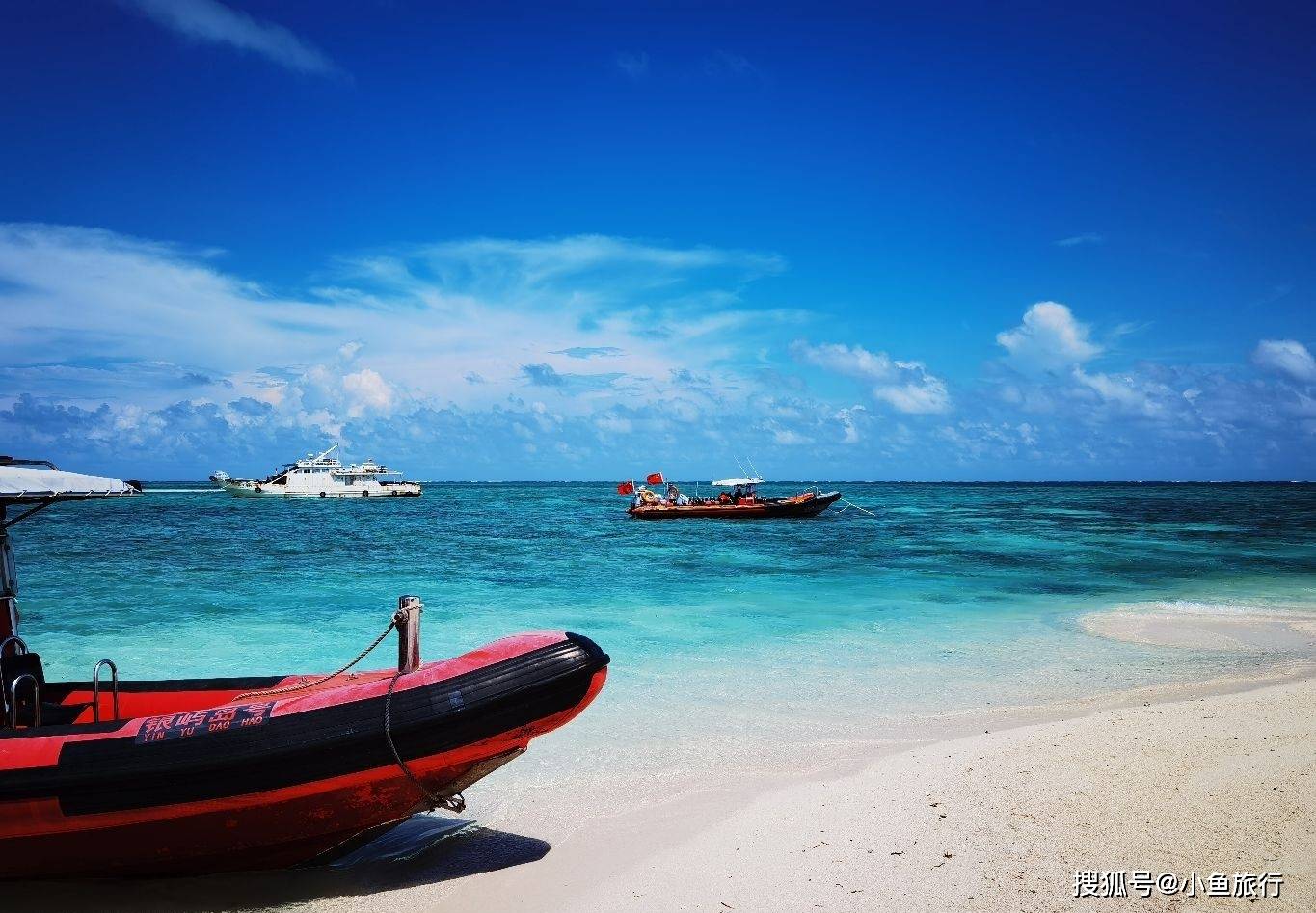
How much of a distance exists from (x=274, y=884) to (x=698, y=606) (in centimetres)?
1272

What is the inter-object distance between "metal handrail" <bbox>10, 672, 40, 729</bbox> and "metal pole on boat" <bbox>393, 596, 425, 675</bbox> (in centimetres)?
244

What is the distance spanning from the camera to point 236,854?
4871 millimetres

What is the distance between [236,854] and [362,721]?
3.95 ft

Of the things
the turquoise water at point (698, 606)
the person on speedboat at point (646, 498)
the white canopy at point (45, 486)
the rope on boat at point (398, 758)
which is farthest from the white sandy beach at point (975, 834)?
the person on speedboat at point (646, 498)

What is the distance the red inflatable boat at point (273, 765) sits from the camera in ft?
14.9

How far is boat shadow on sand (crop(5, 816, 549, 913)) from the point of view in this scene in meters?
4.94

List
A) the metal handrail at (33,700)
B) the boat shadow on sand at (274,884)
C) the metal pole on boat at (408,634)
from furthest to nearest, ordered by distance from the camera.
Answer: the metal handrail at (33,700) < the metal pole on boat at (408,634) < the boat shadow on sand at (274,884)

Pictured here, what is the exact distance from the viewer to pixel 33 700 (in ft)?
19.6

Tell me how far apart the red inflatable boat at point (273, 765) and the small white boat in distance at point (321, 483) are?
263ft

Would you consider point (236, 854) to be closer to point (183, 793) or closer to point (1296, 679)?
point (183, 793)

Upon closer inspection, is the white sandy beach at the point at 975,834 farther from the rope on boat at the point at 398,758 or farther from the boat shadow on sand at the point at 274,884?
the rope on boat at the point at 398,758

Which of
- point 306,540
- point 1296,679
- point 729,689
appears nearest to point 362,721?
point 729,689

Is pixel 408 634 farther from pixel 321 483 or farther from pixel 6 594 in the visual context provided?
pixel 321 483

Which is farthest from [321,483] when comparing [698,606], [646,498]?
[698,606]
